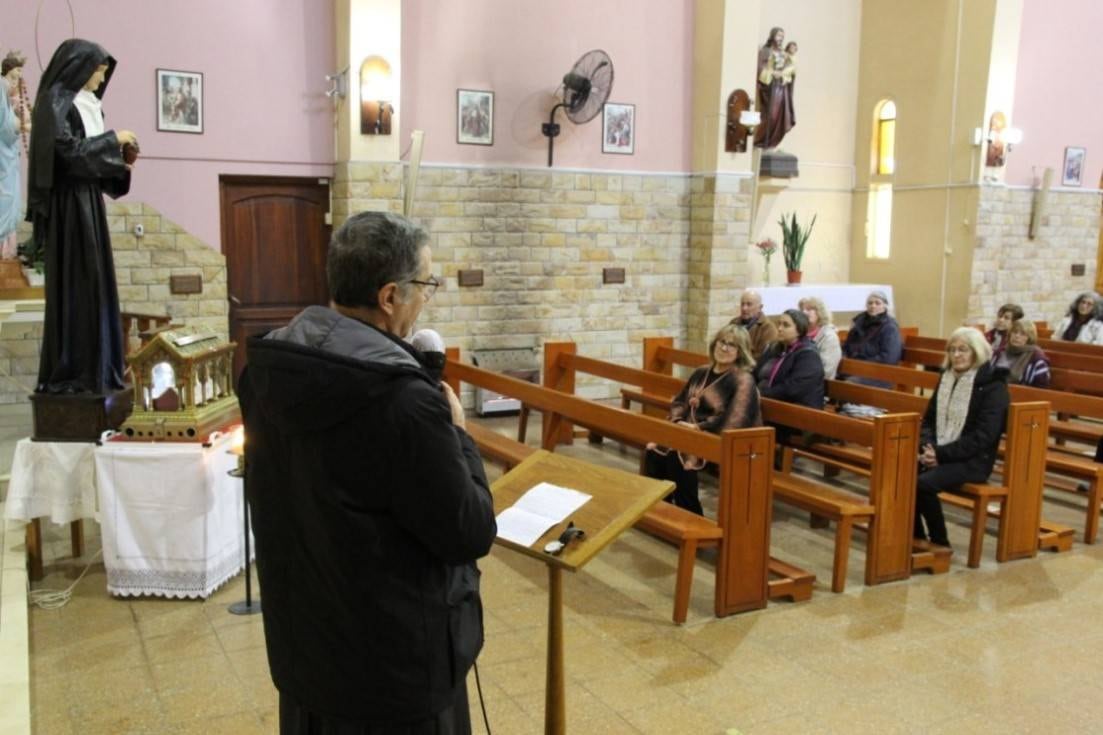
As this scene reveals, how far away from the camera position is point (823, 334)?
24.3ft

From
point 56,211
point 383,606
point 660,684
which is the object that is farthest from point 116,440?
point 383,606

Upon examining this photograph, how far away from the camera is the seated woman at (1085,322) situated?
9.34 m

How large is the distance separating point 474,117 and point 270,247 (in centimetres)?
230

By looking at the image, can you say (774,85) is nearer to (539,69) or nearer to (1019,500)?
(539,69)

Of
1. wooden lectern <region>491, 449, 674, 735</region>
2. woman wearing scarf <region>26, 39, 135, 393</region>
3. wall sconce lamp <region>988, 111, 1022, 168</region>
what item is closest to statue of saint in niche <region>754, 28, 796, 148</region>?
wall sconce lamp <region>988, 111, 1022, 168</region>

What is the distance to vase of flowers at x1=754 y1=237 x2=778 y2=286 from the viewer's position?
11586mm

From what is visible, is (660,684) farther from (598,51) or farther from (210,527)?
(598,51)

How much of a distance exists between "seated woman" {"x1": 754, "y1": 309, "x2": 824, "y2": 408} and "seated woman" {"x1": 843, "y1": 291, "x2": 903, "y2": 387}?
2.22 meters

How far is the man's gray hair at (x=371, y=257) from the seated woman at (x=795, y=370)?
15.5ft

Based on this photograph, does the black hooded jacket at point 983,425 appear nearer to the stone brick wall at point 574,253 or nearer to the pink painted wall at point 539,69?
the stone brick wall at point 574,253

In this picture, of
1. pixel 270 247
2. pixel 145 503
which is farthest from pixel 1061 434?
pixel 270 247

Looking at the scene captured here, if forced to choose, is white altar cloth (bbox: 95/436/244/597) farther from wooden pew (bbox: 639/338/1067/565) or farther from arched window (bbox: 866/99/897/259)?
arched window (bbox: 866/99/897/259)

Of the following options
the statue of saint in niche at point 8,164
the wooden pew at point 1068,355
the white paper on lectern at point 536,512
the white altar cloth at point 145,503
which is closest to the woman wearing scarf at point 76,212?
the white altar cloth at point 145,503

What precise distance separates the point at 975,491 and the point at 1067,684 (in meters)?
1.46
